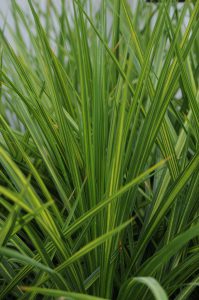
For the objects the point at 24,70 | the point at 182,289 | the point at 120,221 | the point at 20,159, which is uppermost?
the point at 24,70

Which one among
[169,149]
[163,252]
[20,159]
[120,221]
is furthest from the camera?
[20,159]

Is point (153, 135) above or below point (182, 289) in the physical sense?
above

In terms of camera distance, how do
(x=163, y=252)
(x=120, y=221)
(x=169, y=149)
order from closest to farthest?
(x=163, y=252) < (x=120, y=221) < (x=169, y=149)

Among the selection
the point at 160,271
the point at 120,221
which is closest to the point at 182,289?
the point at 160,271

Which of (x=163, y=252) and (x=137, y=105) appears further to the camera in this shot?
(x=137, y=105)

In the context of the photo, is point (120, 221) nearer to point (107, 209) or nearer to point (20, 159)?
point (107, 209)

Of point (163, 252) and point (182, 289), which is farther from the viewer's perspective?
point (182, 289)

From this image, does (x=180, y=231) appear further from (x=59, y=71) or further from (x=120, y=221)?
(x=59, y=71)

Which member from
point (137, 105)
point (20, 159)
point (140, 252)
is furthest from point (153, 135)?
point (20, 159)

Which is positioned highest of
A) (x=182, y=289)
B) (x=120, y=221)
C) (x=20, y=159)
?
(x=20, y=159)
